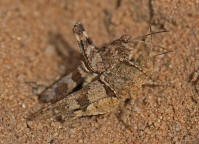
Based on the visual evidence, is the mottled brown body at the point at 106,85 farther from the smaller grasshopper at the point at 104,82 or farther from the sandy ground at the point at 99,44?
the sandy ground at the point at 99,44

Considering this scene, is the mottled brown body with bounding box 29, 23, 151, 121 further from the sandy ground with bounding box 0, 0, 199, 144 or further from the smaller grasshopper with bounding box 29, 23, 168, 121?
the sandy ground with bounding box 0, 0, 199, 144

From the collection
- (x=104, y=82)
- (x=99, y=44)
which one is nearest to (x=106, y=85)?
(x=104, y=82)

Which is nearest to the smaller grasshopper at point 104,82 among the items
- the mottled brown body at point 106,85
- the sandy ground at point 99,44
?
the mottled brown body at point 106,85

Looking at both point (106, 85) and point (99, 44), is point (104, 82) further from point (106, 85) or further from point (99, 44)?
point (99, 44)

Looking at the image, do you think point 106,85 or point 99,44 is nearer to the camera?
point 106,85

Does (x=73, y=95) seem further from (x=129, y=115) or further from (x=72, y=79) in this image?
(x=129, y=115)

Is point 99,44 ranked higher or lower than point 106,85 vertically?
higher

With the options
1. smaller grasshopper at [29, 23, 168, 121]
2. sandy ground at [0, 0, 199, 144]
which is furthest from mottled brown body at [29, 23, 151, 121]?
sandy ground at [0, 0, 199, 144]
